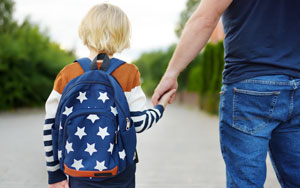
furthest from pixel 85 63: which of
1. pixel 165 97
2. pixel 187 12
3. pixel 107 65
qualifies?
pixel 187 12

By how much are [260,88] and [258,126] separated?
0.18 meters

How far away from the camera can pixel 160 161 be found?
579 cm

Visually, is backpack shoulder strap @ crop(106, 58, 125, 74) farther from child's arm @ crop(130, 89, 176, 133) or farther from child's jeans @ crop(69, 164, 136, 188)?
child's jeans @ crop(69, 164, 136, 188)

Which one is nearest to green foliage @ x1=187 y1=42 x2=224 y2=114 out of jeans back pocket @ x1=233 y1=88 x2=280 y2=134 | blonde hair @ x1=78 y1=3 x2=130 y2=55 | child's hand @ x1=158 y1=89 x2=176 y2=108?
child's hand @ x1=158 y1=89 x2=176 y2=108

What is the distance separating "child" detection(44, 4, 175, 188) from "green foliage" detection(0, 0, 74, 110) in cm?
1383

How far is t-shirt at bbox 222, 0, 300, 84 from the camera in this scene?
5.91ft

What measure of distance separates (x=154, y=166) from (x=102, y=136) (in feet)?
11.8

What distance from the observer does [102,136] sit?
1932 mm

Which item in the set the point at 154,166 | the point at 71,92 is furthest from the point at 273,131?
the point at 154,166

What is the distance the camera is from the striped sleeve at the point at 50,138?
82.2 inches

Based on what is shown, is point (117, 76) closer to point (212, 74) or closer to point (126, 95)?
point (126, 95)

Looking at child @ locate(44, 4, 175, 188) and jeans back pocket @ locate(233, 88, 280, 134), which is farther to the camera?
child @ locate(44, 4, 175, 188)

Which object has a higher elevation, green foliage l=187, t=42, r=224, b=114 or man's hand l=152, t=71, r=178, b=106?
man's hand l=152, t=71, r=178, b=106

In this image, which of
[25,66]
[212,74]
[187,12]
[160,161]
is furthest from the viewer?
[187,12]
